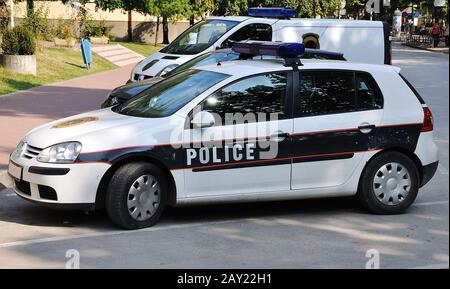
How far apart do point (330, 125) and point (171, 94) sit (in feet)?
5.33

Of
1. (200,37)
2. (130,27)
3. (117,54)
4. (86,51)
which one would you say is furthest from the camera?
(130,27)

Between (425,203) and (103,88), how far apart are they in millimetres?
13910

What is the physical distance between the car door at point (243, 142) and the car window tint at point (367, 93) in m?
0.77

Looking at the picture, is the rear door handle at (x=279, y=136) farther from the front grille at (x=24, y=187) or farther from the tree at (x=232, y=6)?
the tree at (x=232, y=6)

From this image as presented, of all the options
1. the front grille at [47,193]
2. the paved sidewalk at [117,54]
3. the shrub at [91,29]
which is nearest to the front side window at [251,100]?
the front grille at [47,193]

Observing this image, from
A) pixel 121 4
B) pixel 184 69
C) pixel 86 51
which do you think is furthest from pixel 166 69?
pixel 121 4

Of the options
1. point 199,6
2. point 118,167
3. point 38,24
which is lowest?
point 118,167

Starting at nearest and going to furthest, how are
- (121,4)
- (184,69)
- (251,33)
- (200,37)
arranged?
1. (184,69)
2. (251,33)
3. (200,37)
4. (121,4)

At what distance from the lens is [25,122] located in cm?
1288

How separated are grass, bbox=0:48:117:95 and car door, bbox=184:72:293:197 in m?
12.2

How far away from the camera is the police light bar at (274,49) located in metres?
6.86

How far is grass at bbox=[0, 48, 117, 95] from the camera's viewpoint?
18969 mm

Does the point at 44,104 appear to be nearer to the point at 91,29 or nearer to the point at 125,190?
the point at 125,190

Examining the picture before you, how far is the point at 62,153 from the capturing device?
6.15 meters
